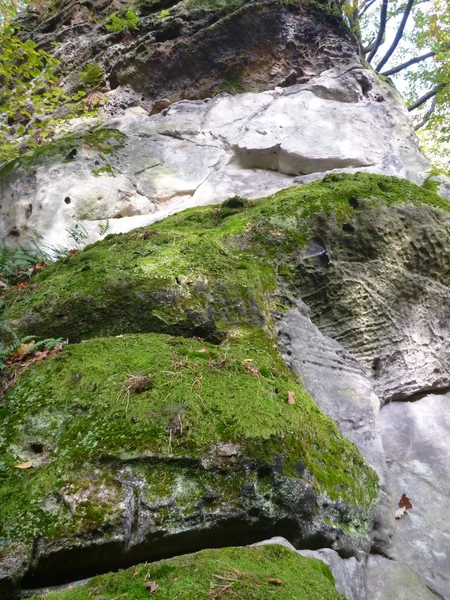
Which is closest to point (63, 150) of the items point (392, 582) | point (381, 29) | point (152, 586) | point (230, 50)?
point (230, 50)

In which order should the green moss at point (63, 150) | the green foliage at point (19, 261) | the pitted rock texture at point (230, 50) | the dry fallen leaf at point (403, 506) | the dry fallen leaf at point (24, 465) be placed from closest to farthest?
the dry fallen leaf at point (24, 465) < the dry fallen leaf at point (403, 506) < the green foliage at point (19, 261) < the green moss at point (63, 150) < the pitted rock texture at point (230, 50)

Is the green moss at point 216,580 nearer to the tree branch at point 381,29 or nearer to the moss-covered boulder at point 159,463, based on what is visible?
the moss-covered boulder at point 159,463

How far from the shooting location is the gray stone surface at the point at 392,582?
3.26 m

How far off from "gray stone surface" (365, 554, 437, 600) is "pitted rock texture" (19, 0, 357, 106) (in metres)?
10.0

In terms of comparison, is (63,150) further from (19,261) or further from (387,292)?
(387,292)

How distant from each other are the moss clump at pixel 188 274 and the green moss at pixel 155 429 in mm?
550

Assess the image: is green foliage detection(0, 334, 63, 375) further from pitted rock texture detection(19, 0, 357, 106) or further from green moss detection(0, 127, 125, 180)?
pitted rock texture detection(19, 0, 357, 106)

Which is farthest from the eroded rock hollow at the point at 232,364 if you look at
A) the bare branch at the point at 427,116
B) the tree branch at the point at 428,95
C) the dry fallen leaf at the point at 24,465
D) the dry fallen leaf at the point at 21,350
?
the bare branch at the point at 427,116

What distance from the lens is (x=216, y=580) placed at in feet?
6.74

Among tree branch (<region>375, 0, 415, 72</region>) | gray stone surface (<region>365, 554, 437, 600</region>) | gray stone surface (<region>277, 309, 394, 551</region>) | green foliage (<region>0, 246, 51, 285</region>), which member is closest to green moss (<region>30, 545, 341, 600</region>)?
gray stone surface (<region>365, 554, 437, 600</region>)

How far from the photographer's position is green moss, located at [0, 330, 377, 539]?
2.52 m

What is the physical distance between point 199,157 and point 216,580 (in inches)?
A: 315

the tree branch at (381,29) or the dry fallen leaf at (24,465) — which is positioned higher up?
Answer: the tree branch at (381,29)

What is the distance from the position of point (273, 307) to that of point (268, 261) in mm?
693
